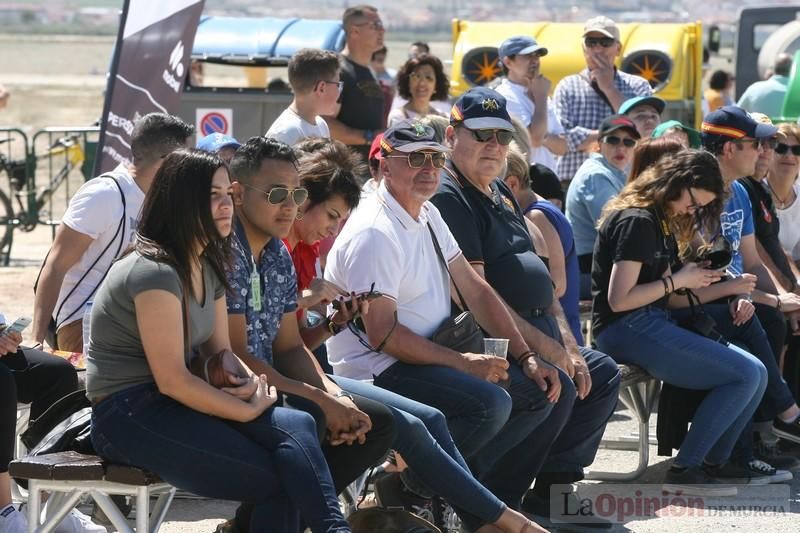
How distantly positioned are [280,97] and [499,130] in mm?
6712

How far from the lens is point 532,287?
548cm

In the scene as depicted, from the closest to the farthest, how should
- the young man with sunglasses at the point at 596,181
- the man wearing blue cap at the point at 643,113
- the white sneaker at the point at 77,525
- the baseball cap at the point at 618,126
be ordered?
the white sneaker at the point at 77,525
the young man with sunglasses at the point at 596,181
the baseball cap at the point at 618,126
the man wearing blue cap at the point at 643,113

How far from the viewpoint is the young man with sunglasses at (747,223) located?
6.69 metres

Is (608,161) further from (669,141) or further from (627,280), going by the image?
(627,280)

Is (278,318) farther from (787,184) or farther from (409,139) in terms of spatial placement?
(787,184)

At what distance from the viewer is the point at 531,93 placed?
8.74 metres

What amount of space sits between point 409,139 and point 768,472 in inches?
103

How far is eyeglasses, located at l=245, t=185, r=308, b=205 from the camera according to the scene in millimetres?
4488

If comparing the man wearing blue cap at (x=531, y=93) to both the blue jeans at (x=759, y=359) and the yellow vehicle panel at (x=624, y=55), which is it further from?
the yellow vehicle panel at (x=624, y=55)

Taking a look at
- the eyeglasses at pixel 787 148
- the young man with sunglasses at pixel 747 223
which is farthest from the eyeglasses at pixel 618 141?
the eyeglasses at pixel 787 148

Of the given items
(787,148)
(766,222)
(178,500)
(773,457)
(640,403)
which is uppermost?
(787,148)

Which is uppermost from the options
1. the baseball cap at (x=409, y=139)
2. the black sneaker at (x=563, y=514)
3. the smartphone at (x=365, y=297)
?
the baseball cap at (x=409, y=139)

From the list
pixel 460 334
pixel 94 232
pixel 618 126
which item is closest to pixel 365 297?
pixel 460 334

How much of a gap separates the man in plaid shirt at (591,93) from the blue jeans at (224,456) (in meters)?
5.36
